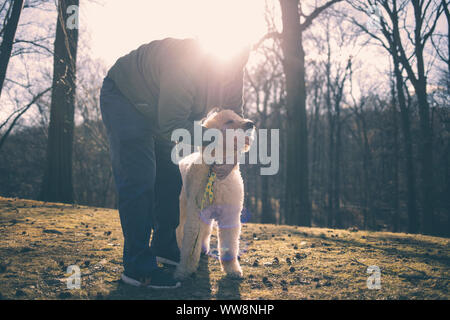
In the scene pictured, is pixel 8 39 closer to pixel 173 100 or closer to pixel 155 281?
pixel 173 100

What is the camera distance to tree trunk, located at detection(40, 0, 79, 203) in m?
8.80

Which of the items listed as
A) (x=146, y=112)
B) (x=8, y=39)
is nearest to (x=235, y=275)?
(x=146, y=112)

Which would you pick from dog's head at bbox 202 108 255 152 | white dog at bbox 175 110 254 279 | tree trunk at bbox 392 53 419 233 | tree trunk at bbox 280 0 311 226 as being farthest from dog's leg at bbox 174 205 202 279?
tree trunk at bbox 392 53 419 233

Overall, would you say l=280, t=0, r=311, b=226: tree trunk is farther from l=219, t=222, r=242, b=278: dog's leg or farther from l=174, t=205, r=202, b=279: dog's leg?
l=174, t=205, r=202, b=279: dog's leg

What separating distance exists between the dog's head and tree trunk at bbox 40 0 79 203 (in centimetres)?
691

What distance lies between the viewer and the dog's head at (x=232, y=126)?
10.0 feet

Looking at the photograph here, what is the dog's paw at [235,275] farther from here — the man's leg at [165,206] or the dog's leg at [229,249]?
the man's leg at [165,206]

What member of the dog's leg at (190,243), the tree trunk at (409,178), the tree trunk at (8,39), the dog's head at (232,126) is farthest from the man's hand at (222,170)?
the tree trunk at (409,178)

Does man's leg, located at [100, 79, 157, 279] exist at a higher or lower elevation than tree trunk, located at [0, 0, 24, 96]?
lower

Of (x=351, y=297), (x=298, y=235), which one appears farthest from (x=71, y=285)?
(x=298, y=235)

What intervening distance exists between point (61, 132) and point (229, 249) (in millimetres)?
7632

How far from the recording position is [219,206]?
3.18 m

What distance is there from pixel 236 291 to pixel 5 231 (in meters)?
3.45
